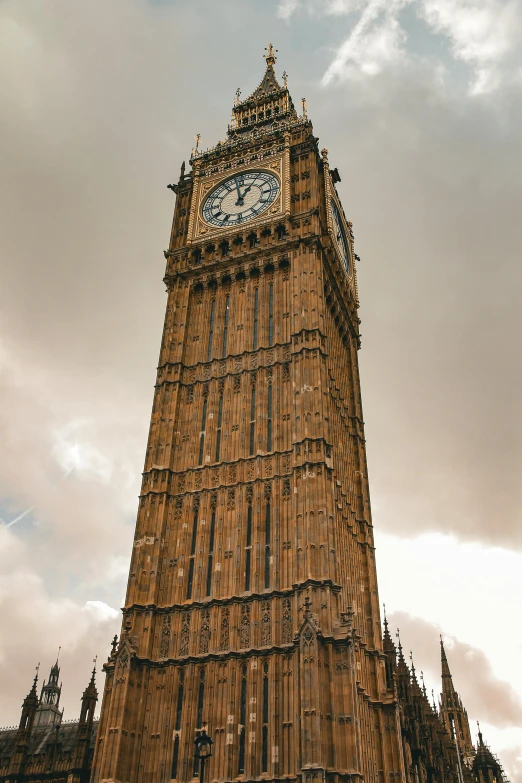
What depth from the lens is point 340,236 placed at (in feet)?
181

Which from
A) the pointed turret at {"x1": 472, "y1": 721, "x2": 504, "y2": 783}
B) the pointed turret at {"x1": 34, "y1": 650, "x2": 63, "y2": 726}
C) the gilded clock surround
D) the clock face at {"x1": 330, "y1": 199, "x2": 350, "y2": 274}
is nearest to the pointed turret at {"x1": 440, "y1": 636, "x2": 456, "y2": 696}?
the pointed turret at {"x1": 472, "y1": 721, "x2": 504, "y2": 783}

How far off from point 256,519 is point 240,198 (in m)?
25.2

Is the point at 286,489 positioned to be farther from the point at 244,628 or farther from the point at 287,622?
the point at 244,628

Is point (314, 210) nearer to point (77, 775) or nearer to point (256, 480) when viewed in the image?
point (256, 480)

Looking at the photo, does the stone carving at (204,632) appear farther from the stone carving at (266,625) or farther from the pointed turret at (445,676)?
the pointed turret at (445,676)

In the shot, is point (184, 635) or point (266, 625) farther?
point (184, 635)

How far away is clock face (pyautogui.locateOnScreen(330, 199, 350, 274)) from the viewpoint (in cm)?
5362

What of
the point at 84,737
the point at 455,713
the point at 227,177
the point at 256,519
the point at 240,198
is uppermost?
the point at 227,177

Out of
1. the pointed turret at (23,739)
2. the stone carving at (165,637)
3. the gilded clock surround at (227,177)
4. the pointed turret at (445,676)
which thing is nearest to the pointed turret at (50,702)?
the pointed turret at (23,739)

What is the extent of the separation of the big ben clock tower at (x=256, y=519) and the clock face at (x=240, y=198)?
131mm

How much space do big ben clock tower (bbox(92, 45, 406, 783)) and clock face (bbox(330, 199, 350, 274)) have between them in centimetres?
32

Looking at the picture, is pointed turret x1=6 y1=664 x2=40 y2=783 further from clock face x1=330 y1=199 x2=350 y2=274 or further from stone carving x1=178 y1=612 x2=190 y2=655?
clock face x1=330 y1=199 x2=350 y2=274

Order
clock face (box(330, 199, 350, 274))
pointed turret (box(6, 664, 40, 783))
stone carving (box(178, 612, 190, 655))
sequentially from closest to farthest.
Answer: stone carving (box(178, 612, 190, 655)) < pointed turret (box(6, 664, 40, 783)) < clock face (box(330, 199, 350, 274))

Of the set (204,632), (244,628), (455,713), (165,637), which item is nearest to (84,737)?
(165,637)
